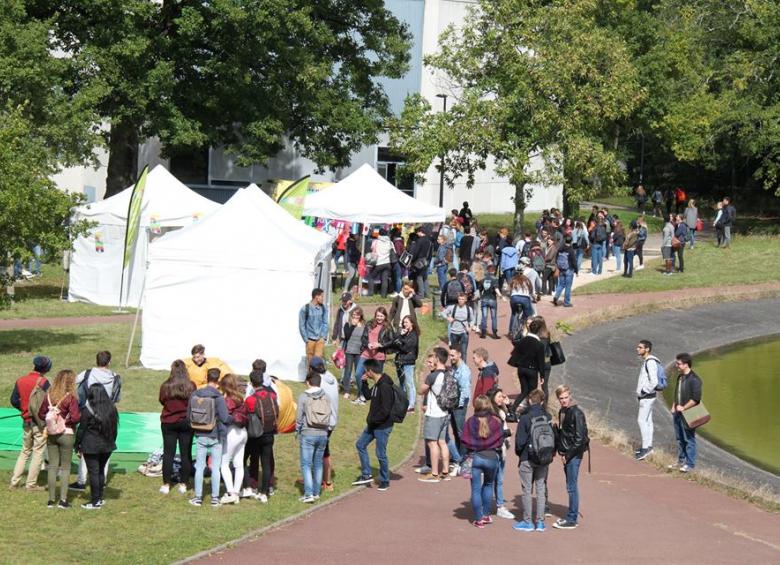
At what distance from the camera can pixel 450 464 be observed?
16.4 metres

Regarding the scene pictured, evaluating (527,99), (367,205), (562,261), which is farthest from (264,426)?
(527,99)

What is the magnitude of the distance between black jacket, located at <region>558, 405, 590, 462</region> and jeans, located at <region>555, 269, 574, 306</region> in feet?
54.6

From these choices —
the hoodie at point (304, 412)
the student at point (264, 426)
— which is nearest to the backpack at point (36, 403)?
the student at point (264, 426)

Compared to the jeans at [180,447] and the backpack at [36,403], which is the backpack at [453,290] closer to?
the jeans at [180,447]

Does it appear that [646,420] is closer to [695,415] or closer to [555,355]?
[695,415]

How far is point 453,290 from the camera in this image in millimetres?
23922

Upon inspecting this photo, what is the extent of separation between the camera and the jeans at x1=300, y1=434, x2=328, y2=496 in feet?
46.4

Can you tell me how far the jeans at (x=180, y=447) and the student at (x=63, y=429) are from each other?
1.10m

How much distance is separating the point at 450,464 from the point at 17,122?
33.9 feet

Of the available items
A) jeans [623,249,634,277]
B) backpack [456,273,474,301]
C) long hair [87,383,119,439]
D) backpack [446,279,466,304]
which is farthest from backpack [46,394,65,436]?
jeans [623,249,634,277]

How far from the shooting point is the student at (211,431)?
13.6 meters

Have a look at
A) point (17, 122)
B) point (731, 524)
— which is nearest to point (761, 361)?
point (731, 524)

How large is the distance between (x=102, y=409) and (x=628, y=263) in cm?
2437

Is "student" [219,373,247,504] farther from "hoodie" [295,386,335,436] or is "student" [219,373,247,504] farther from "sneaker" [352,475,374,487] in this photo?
"sneaker" [352,475,374,487]
